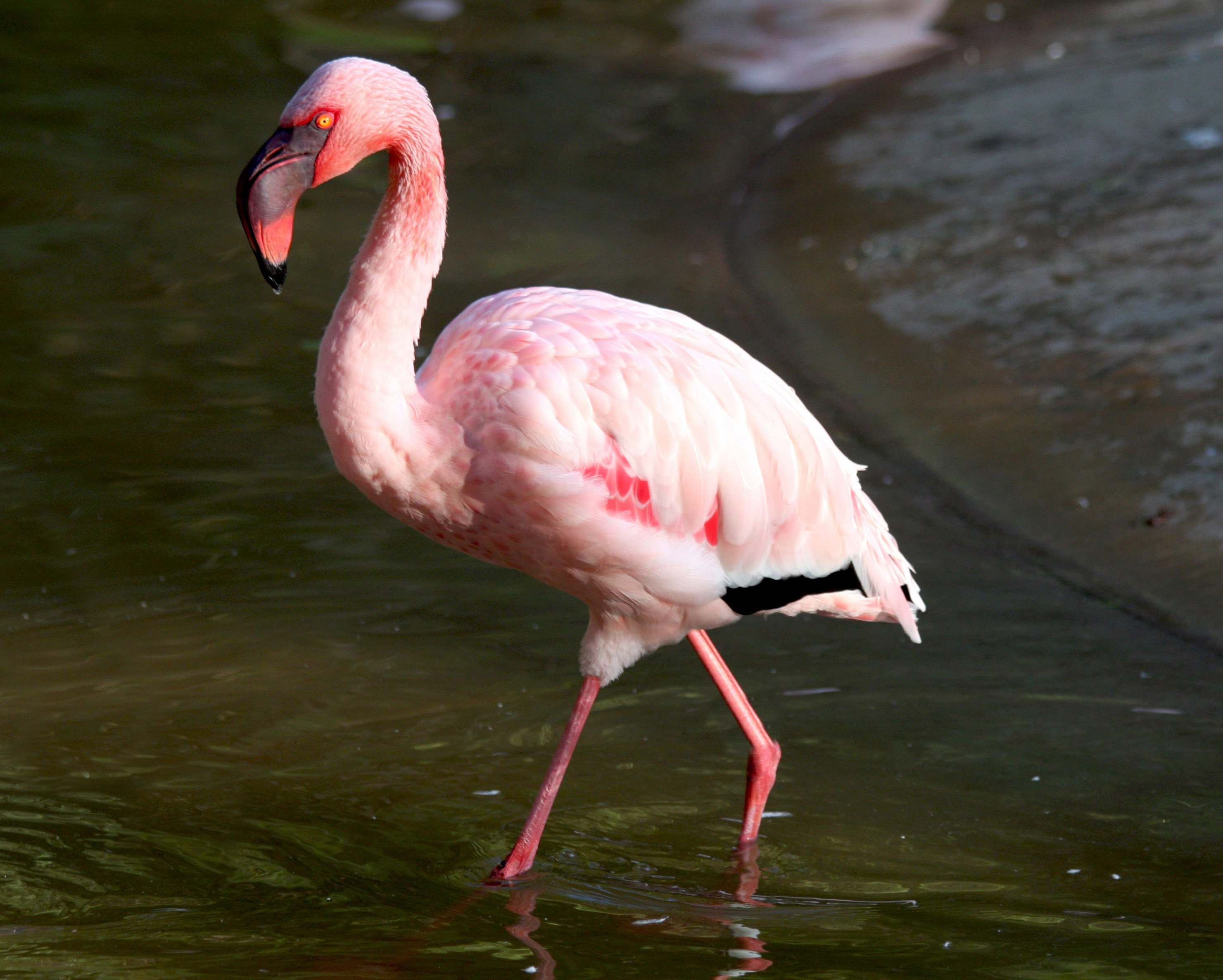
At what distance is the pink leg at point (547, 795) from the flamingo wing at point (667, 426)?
443 millimetres

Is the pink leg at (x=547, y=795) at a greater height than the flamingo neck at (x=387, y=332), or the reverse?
the flamingo neck at (x=387, y=332)

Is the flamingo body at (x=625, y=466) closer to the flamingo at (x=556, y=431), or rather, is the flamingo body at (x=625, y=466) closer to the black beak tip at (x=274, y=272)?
the flamingo at (x=556, y=431)

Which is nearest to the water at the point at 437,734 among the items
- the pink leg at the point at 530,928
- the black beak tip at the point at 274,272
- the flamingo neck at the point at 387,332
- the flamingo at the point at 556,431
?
the pink leg at the point at 530,928

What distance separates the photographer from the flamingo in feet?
11.0

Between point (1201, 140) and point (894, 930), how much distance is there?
6.17 meters

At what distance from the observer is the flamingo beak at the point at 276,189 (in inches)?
128

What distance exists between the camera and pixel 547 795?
368 centimetres

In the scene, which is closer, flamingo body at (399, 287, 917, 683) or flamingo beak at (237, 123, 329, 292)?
flamingo beak at (237, 123, 329, 292)

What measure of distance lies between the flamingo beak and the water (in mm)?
1407

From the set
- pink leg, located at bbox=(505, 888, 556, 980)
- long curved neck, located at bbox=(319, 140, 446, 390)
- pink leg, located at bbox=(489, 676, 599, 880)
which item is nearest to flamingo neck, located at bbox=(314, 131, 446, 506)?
long curved neck, located at bbox=(319, 140, 446, 390)

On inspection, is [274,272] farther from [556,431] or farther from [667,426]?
[667,426]

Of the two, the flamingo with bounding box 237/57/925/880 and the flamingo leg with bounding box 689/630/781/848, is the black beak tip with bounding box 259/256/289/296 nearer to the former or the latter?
the flamingo with bounding box 237/57/925/880

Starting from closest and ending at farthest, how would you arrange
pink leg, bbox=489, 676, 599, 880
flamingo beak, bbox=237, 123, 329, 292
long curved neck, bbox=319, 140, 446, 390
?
1. flamingo beak, bbox=237, 123, 329, 292
2. long curved neck, bbox=319, 140, 446, 390
3. pink leg, bbox=489, 676, 599, 880

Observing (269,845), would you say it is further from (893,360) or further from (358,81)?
(893,360)
